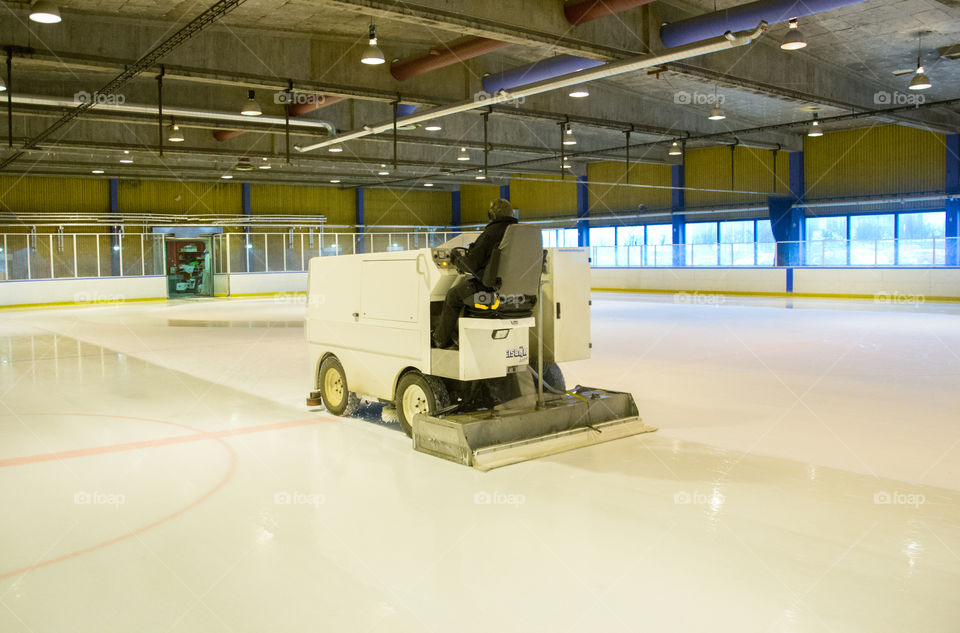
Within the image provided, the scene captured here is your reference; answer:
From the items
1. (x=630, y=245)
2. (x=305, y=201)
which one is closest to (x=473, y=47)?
(x=630, y=245)

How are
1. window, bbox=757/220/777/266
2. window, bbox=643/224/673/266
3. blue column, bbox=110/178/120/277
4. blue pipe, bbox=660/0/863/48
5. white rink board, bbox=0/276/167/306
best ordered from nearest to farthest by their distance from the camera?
blue pipe, bbox=660/0/863/48 → white rink board, bbox=0/276/167/306 → window, bbox=757/220/777/266 → window, bbox=643/224/673/266 → blue column, bbox=110/178/120/277

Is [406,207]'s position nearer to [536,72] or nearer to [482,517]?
[536,72]

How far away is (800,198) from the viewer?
2995 centimetres

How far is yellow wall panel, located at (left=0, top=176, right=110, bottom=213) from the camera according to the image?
108ft

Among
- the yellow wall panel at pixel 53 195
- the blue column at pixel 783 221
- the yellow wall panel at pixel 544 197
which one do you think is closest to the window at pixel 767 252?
the blue column at pixel 783 221

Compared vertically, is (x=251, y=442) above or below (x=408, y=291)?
below

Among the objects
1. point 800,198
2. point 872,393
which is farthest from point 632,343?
point 800,198

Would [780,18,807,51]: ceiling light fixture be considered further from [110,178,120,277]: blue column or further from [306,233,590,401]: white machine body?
[110,178,120,277]: blue column

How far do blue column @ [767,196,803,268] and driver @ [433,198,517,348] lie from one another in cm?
2524

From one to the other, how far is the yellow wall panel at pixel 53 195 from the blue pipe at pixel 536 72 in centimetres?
2575

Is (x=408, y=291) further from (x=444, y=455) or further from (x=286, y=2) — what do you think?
(x=286, y=2)

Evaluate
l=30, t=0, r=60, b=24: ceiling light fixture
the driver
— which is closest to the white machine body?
the driver

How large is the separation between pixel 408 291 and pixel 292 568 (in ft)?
10.4

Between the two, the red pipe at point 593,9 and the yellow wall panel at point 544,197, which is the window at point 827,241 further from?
the red pipe at point 593,9
